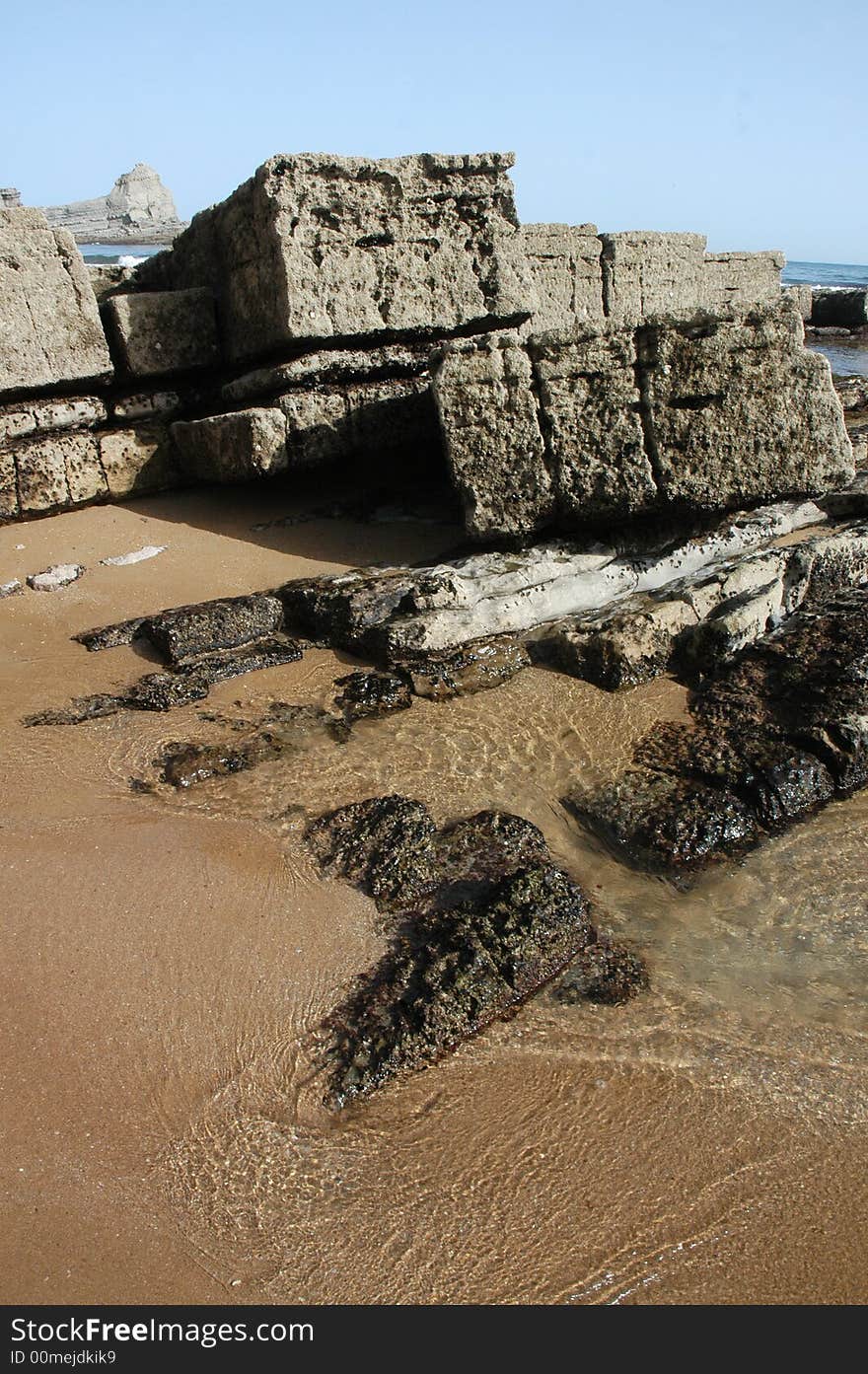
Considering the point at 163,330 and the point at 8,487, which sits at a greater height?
the point at 163,330

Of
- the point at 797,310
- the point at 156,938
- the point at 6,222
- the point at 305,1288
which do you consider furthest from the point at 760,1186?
the point at 6,222

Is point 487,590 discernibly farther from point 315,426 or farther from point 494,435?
point 315,426

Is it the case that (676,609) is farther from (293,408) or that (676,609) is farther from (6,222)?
(6,222)

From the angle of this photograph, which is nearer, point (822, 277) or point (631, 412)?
point (631, 412)

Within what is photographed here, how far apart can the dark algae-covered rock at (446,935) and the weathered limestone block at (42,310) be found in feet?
12.5

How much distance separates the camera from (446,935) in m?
3.05

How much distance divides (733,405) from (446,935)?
3483 mm

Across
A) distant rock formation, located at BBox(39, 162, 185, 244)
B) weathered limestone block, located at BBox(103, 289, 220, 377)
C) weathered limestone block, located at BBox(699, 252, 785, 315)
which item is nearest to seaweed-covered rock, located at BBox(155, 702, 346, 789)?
weathered limestone block, located at BBox(103, 289, 220, 377)

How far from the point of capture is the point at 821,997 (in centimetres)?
299

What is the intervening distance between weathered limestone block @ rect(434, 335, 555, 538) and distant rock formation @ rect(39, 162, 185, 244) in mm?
37524

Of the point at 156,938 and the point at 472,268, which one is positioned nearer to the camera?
the point at 156,938

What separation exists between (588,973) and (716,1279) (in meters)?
0.96

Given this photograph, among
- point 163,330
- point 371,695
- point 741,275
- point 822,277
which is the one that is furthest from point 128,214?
point 371,695


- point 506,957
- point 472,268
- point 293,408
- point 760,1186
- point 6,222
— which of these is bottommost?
point 760,1186
